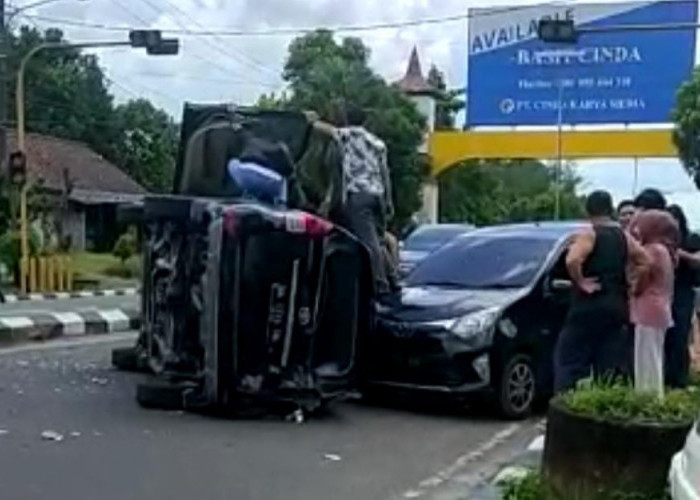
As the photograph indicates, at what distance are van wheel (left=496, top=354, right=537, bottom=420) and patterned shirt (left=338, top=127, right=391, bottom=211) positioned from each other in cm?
199

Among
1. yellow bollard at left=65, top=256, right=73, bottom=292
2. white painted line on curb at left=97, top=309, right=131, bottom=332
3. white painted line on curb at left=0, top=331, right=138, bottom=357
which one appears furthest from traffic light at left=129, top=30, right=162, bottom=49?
white painted line on curb at left=0, top=331, right=138, bottom=357

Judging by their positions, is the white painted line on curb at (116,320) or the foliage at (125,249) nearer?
the white painted line on curb at (116,320)

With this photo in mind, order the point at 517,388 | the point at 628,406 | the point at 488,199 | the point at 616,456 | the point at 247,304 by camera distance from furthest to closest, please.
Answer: the point at 488,199, the point at 517,388, the point at 247,304, the point at 628,406, the point at 616,456

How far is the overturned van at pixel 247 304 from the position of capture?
399 inches

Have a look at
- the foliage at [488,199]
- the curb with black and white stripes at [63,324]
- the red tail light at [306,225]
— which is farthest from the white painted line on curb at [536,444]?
the foliage at [488,199]

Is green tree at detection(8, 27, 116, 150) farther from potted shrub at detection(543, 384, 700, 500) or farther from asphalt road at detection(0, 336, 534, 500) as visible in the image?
potted shrub at detection(543, 384, 700, 500)

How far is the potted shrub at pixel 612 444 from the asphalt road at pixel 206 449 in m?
1.24

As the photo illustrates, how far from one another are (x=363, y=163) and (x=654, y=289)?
3.41 meters

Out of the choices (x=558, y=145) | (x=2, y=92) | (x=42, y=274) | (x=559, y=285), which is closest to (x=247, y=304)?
(x=559, y=285)

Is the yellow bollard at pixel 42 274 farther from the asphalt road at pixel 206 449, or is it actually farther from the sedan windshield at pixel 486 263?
the sedan windshield at pixel 486 263

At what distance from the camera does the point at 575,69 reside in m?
41.3

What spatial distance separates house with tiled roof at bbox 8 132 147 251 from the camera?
167 ft

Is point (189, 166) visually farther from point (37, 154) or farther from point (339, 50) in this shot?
point (339, 50)

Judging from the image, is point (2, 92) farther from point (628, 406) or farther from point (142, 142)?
point (142, 142)
